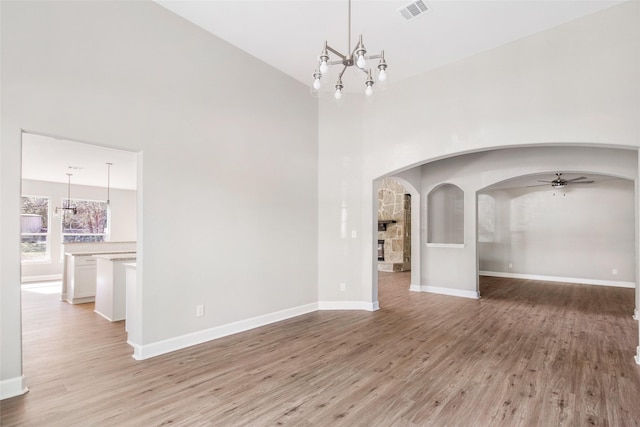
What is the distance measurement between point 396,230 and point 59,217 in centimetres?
1009

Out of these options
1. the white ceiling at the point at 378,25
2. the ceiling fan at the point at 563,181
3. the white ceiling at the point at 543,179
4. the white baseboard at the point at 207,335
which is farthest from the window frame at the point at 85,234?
the ceiling fan at the point at 563,181

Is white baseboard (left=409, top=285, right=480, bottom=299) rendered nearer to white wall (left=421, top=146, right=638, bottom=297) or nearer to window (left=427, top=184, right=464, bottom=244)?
white wall (left=421, top=146, right=638, bottom=297)

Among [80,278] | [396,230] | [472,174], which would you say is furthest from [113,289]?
[396,230]

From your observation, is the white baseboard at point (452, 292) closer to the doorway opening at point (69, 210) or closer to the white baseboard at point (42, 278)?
the doorway opening at point (69, 210)

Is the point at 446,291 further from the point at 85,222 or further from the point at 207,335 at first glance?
the point at 85,222

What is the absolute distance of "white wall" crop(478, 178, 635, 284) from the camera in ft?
25.0

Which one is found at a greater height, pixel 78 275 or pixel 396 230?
pixel 396 230

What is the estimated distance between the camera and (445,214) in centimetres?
705

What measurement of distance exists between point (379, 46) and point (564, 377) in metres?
4.14

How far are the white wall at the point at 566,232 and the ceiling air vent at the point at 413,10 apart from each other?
284 inches

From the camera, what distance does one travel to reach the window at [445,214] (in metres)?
6.92

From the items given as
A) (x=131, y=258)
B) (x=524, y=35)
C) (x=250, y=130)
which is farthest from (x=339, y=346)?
(x=524, y=35)

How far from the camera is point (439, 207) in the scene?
710cm

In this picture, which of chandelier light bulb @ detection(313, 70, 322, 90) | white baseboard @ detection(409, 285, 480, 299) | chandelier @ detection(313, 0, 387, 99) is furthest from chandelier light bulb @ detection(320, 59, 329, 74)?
white baseboard @ detection(409, 285, 480, 299)
